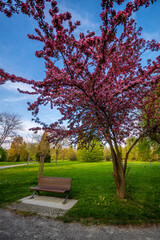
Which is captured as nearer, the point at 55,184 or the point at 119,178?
the point at 119,178

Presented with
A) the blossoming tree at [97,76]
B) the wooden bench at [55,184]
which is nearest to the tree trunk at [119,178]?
the blossoming tree at [97,76]

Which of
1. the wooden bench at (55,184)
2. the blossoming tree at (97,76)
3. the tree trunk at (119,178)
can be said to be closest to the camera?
the blossoming tree at (97,76)

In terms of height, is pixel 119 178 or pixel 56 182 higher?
pixel 119 178

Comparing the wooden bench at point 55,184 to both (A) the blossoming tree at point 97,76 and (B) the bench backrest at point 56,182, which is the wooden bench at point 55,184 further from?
(A) the blossoming tree at point 97,76

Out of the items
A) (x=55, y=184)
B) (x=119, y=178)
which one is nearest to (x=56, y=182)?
(x=55, y=184)

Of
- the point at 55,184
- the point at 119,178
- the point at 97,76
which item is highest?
the point at 97,76

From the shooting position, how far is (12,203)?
4.51 metres

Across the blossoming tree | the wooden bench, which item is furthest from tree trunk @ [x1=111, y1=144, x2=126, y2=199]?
the wooden bench

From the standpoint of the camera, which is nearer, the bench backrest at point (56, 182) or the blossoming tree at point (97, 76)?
the blossoming tree at point (97, 76)

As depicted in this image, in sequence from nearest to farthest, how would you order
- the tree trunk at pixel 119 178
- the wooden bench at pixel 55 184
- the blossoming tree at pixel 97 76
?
the blossoming tree at pixel 97 76
the tree trunk at pixel 119 178
the wooden bench at pixel 55 184

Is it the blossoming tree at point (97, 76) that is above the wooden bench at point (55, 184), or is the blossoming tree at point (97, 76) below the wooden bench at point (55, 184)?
above

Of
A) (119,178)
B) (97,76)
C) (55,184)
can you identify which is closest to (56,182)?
(55,184)

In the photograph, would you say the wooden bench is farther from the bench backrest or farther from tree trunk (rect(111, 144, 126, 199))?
tree trunk (rect(111, 144, 126, 199))

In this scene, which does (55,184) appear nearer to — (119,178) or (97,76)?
(119,178)
